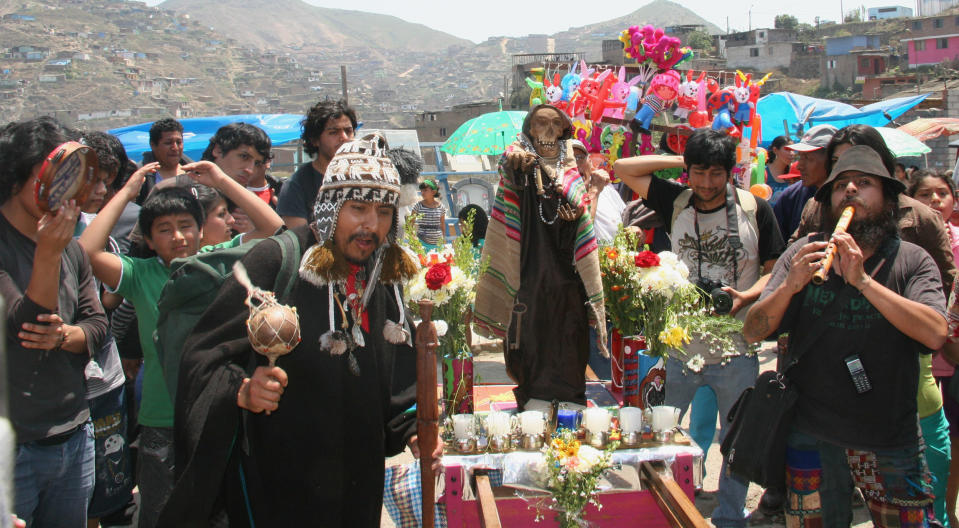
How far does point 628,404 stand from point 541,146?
1.59 m

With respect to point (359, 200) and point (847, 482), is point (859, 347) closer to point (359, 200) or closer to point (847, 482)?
point (847, 482)

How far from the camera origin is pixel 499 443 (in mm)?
3846

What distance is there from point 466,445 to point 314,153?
241 cm

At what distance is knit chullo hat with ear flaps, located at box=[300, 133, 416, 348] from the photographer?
8.41 ft

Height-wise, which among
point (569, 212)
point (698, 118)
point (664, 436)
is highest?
point (698, 118)

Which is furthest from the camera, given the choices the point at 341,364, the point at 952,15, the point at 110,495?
the point at 952,15

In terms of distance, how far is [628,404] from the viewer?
4551 mm

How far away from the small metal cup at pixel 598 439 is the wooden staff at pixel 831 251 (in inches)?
52.4

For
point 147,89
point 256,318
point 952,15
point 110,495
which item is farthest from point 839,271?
point 147,89

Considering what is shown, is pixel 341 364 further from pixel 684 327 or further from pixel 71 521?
pixel 684 327

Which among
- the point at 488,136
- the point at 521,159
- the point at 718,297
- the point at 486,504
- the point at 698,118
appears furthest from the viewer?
the point at 488,136

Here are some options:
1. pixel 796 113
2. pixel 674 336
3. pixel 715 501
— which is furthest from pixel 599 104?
pixel 715 501

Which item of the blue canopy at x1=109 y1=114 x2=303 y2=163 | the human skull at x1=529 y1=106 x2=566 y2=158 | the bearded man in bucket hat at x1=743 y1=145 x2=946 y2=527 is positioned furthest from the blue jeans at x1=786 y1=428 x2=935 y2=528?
the blue canopy at x1=109 y1=114 x2=303 y2=163

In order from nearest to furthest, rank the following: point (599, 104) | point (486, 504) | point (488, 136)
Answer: point (486, 504) → point (599, 104) → point (488, 136)
